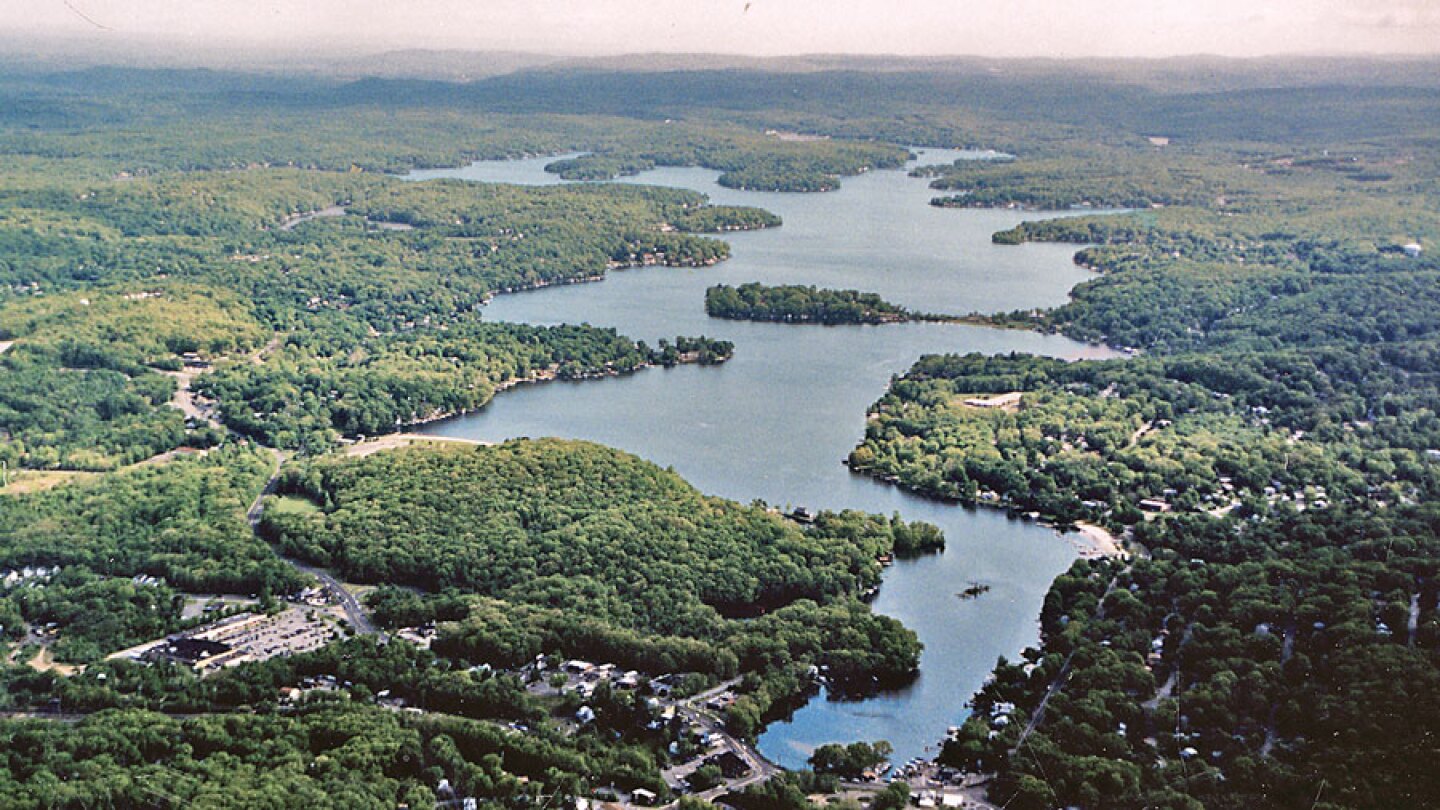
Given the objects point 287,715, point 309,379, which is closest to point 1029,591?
point 287,715

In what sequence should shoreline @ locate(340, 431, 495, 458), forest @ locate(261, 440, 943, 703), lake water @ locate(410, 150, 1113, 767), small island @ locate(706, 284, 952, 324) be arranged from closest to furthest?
1. forest @ locate(261, 440, 943, 703)
2. lake water @ locate(410, 150, 1113, 767)
3. shoreline @ locate(340, 431, 495, 458)
4. small island @ locate(706, 284, 952, 324)

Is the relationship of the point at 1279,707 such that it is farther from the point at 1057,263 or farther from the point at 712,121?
the point at 712,121

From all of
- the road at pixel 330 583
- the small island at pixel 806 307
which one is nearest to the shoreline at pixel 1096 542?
the road at pixel 330 583

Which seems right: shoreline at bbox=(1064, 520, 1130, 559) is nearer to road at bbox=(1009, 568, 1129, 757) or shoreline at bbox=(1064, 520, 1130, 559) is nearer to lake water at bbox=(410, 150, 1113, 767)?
lake water at bbox=(410, 150, 1113, 767)

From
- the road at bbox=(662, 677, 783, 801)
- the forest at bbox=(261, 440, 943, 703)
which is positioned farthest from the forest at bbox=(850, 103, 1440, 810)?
the forest at bbox=(261, 440, 943, 703)

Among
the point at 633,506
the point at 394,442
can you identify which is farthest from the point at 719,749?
the point at 394,442

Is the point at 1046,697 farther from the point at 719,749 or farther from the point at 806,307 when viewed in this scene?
the point at 806,307

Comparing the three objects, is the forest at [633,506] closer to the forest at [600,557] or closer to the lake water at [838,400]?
the forest at [600,557]
